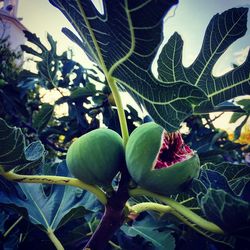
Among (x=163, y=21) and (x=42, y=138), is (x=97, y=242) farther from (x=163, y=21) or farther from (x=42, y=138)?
(x=42, y=138)

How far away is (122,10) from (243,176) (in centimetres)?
52

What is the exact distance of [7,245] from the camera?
1.14 metres

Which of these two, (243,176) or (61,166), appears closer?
(243,176)

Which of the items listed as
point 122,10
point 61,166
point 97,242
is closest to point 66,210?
point 61,166

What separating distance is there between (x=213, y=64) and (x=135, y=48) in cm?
31

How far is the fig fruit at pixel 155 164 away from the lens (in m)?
0.71

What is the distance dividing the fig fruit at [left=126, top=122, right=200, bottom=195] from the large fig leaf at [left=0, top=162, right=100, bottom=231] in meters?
0.38

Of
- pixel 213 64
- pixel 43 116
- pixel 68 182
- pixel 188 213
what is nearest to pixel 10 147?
pixel 68 182

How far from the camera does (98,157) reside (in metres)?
0.75

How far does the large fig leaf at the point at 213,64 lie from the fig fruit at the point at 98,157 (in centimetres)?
21

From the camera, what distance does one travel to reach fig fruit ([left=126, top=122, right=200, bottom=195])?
Answer: 71 cm

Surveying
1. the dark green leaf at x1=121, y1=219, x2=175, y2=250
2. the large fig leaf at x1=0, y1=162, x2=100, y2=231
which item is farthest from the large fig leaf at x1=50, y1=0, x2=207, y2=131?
the dark green leaf at x1=121, y1=219, x2=175, y2=250

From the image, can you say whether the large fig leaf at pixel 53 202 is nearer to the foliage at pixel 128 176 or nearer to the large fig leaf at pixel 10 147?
the foliage at pixel 128 176

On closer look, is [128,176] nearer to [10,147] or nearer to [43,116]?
[10,147]
